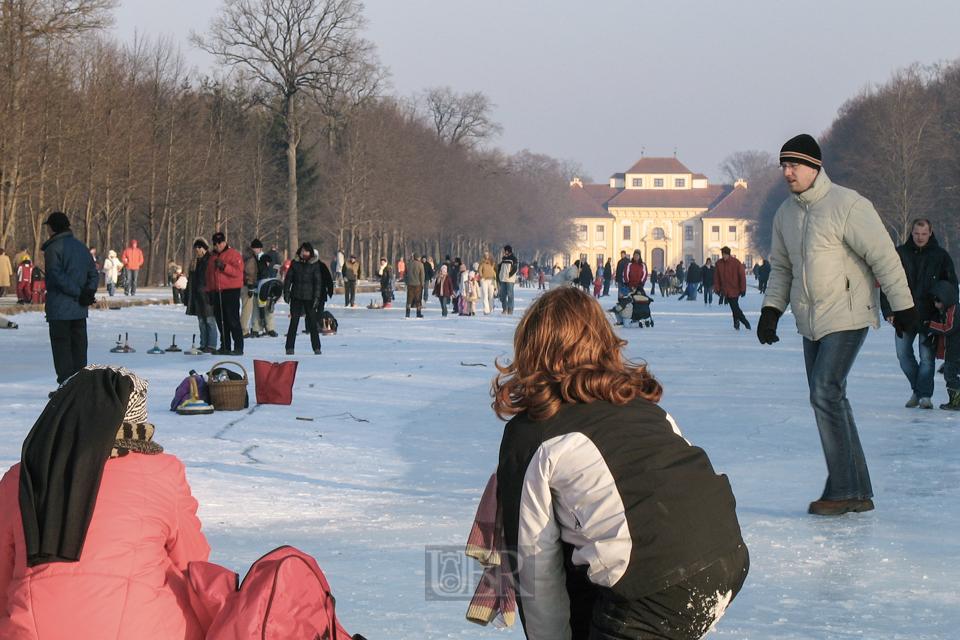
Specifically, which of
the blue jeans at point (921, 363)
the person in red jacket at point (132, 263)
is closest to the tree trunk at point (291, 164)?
the person in red jacket at point (132, 263)

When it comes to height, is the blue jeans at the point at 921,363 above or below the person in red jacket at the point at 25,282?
below

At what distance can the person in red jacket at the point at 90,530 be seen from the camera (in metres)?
2.41

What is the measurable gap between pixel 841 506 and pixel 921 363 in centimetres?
445

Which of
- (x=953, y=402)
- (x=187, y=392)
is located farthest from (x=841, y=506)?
(x=187, y=392)

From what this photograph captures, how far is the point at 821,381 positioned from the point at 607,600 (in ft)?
11.1

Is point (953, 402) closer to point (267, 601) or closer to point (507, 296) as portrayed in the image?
point (267, 601)

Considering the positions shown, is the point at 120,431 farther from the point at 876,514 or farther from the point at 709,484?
the point at 876,514

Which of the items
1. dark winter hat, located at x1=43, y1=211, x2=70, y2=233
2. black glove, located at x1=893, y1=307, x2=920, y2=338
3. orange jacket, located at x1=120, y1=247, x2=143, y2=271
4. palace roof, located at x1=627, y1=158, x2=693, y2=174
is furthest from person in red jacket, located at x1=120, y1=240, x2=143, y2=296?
palace roof, located at x1=627, y1=158, x2=693, y2=174

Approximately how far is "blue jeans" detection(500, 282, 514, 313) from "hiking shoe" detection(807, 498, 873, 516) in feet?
74.8

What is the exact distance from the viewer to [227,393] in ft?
31.6

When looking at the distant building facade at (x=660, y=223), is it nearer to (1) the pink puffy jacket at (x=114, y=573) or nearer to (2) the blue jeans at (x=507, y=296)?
(2) the blue jeans at (x=507, y=296)

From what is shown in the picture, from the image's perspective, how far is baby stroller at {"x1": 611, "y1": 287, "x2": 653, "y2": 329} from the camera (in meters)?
22.9

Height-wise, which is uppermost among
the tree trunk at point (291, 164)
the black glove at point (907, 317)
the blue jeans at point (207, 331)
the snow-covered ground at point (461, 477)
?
the tree trunk at point (291, 164)

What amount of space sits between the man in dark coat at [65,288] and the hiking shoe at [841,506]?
7.20 metres
